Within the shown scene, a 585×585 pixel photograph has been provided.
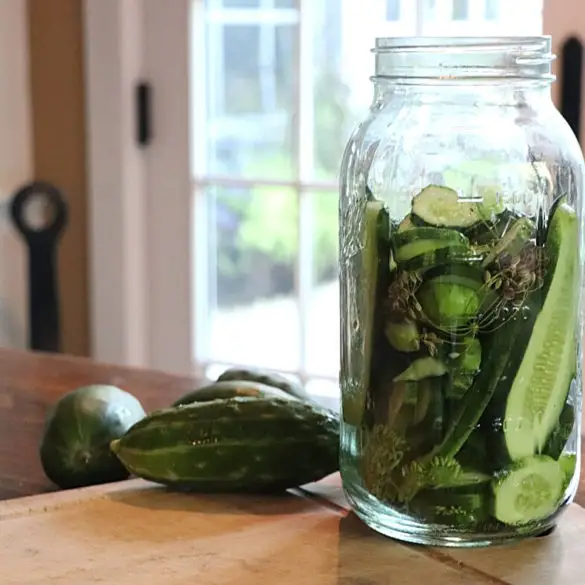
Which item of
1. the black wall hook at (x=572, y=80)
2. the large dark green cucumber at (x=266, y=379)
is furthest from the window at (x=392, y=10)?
the large dark green cucumber at (x=266, y=379)

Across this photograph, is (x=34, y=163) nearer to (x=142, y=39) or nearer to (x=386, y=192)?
(x=142, y=39)

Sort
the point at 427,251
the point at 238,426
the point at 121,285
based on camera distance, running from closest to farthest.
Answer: the point at 427,251 < the point at 238,426 < the point at 121,285

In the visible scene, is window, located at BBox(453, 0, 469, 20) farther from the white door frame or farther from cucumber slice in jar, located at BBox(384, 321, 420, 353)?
cucumber slice in jar, located at BBox(384, 321, 420, 353)

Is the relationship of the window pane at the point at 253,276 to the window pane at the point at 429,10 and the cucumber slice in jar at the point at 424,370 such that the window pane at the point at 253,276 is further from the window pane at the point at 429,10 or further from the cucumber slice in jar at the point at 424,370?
the cucumber slice in jar at the point at 424,370

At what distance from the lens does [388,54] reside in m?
0.69

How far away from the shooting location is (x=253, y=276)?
1924 mm

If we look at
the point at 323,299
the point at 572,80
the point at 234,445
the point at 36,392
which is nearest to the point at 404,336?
the point at 234,445

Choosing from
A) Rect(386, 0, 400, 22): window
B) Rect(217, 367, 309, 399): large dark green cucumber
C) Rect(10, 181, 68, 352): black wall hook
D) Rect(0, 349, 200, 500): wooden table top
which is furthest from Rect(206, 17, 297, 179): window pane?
Rect(217, 367, 309, 399): large dark green cucumber

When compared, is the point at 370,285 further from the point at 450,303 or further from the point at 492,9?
the point at 492,9

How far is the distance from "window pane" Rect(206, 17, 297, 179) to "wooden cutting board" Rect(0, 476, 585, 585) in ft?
3.68

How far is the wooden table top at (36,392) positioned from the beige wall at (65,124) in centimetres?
72

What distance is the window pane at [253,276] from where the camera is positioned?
6.14ft

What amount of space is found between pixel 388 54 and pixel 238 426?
254 millimetres

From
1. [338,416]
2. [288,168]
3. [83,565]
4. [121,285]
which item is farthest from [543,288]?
[121,285]
